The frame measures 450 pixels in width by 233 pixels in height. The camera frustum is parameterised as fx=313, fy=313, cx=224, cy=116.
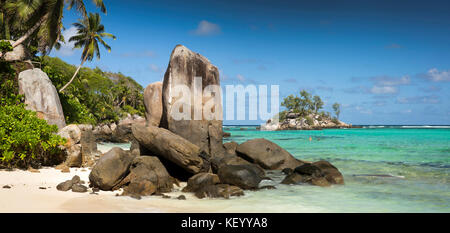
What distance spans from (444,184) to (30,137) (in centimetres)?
1363

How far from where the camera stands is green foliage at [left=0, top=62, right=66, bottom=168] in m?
9.41

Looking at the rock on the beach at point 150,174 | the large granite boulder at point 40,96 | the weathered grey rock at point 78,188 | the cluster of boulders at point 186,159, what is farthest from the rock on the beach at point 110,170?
the large granite boulder at point 40,96

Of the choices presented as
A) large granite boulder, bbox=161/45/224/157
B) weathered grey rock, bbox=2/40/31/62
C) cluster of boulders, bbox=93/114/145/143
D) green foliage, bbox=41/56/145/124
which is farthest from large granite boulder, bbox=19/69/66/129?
cluster of boulders, bbox=93/114/145/143

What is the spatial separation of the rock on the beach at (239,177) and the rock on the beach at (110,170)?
9.33 feet

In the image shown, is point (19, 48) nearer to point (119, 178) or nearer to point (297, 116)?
point (119, 178)

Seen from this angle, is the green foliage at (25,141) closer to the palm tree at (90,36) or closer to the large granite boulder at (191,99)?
the large granite boulder at (191,99)

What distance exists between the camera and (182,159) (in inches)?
389

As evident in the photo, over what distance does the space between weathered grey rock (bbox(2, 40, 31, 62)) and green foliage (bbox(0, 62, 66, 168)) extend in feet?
20.8

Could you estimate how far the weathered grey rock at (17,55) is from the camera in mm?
15383

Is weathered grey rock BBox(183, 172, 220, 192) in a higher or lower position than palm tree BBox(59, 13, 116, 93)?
lower

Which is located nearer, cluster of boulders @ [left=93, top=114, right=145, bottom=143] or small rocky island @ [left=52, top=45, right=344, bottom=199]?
small rocky island @ [left=52, top=45, right=344, bottom=199]

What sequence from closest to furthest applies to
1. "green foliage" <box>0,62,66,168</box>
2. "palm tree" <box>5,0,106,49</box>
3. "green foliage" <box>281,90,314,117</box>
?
"green foliage" <box>0,62,66,168</box> < "palm tree" <box>5,0,106,49</box> < "green foliage" <box>281,90,314,117</box>

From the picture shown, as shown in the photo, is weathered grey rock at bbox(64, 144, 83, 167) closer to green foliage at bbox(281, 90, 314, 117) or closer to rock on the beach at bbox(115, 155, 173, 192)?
rock on the beach at bbox(115, 155, 173, 192)
